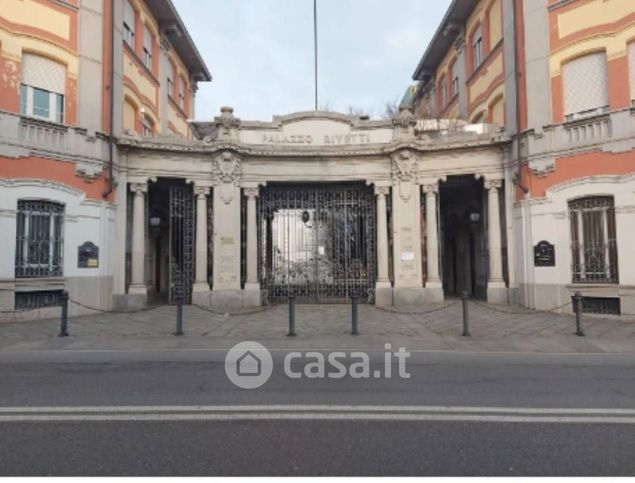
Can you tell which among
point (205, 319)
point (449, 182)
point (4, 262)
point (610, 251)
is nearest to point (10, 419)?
point (205, 319)

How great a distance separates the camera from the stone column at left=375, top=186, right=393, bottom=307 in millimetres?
16609

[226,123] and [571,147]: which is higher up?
[226,123]

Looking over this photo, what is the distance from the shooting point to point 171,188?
1730 centimetres

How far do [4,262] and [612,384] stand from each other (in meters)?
14.1

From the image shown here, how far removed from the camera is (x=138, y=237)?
16.2 m

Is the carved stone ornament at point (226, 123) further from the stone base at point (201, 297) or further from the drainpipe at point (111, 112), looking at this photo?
the stone base at point (201, 297)

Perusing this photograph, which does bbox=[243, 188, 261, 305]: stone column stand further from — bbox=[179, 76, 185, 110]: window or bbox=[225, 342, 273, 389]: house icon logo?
bbox=[179, 76, 185, 110]: window

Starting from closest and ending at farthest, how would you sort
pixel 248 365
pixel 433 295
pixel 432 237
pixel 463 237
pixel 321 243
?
pixel 248 365, pixel 433 295, pixel 432 237, pixel 321 243, pixel 463 237

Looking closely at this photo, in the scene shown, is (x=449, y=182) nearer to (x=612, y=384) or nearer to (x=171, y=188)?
(x=171, y=188)

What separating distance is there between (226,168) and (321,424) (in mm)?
13061

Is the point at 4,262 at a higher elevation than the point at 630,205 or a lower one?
lower

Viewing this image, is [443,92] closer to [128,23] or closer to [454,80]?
[454,80]

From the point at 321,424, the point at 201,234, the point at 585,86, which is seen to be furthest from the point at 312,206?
the point at 321,424

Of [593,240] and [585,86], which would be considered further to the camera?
[585,86]
